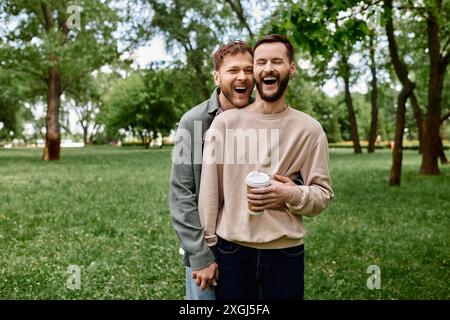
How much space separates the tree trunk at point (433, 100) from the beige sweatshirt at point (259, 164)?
19761 millimetres

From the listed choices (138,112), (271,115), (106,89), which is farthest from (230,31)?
(106,89)

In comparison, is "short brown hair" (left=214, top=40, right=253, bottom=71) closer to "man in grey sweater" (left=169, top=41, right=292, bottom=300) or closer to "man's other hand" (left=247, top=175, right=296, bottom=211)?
"man in grey sweater" (left=169, top=41, right=292, bottom=300)

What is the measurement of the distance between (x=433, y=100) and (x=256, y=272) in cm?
2093

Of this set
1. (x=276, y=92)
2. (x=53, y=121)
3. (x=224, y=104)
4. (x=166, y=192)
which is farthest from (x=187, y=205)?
(x=53, y=121)

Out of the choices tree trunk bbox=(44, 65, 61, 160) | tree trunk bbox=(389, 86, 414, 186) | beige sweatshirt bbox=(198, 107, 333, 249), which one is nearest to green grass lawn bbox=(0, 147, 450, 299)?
tree trunk bbox=(389, 86, 414, 186)

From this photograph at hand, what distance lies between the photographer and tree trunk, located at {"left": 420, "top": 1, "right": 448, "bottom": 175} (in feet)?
67.2

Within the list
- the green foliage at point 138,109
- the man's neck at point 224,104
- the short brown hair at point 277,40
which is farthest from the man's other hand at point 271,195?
the green foliage at point 138,109

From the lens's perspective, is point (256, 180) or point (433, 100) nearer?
point (256, 180)

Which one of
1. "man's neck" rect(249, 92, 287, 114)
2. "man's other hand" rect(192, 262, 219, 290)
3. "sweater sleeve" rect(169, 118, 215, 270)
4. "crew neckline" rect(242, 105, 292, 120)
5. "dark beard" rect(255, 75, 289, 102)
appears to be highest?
"dark beard" rect(255, 75, 289, 102)

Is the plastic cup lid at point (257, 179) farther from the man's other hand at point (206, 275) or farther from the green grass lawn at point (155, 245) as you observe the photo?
the green grass lawn at point (155, 245)

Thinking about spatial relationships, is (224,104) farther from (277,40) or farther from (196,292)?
(196,292)

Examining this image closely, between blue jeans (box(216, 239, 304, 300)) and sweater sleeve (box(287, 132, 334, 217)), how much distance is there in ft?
0.98

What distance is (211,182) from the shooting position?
2748 millimetres
